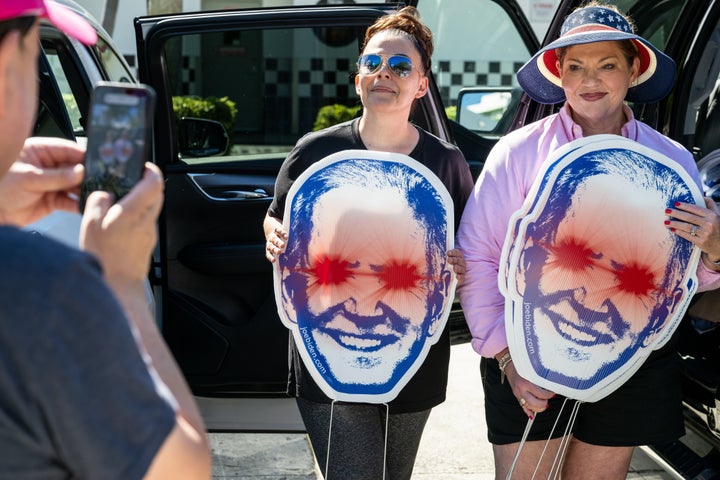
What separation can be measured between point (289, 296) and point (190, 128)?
1.41 m

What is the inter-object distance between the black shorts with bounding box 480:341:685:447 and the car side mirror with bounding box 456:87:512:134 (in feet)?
7.35

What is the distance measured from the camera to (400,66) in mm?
2922

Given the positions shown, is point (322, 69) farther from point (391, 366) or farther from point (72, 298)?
point (72, 298)

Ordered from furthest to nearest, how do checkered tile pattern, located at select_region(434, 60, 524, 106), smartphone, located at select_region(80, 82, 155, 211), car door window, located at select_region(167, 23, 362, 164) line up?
checkered tile pattern, located at select_region(434, 60, 524, 106) → car door window, located at select_region(167, 23, 362, 164) → smartphone, located at select_region(80, 82, 155, 211)

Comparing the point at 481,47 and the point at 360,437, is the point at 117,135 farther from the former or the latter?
the point at 481,47

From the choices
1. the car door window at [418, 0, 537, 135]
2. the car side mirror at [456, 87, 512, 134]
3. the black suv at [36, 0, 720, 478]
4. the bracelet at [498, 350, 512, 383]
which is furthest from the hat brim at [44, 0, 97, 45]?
the car side mirror at [456, 87, 512, 134]

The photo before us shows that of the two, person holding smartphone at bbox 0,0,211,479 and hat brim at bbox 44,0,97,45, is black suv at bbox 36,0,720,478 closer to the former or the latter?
hat brim at bbox 44,0,97,45

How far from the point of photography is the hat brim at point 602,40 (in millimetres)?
2791

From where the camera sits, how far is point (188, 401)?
1.20 m

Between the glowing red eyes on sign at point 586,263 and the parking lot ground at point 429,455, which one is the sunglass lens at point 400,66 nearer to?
the glowing red eyes on sign at point 586,263

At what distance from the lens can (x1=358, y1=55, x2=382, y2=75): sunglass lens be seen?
292 centimetres

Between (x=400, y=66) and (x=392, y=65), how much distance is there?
0.02 metres

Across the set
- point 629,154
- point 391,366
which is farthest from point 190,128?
point 629,154

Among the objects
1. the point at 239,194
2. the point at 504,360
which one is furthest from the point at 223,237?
the point at 504,360
